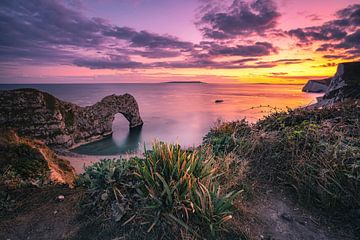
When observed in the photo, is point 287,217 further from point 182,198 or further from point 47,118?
point 47,118

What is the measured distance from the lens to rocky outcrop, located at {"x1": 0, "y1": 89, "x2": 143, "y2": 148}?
72.0 feet

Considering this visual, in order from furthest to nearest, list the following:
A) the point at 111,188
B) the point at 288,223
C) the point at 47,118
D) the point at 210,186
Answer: the point at 47,118 → the point at 111,188 → the point at 288,223 → the point at 210,186

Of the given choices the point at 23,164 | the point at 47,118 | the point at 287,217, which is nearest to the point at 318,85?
the point at 47,118

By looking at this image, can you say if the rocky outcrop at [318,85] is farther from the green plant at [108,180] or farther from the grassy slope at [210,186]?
the green plant at [108,180]

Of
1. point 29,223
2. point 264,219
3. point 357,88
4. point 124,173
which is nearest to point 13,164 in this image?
point 29,223

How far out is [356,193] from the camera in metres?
3.76

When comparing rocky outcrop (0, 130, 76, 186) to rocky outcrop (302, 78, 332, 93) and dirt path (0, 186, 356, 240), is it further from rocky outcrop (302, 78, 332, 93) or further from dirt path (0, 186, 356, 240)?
rocky outcrop (302, 78, 332, 93)

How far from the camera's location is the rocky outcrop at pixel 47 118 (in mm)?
21953

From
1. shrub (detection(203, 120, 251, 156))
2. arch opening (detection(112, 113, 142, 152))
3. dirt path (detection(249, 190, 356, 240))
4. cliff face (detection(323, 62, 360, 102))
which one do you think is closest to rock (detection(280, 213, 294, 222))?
dirt path (detection(249, 190, 356, 240))

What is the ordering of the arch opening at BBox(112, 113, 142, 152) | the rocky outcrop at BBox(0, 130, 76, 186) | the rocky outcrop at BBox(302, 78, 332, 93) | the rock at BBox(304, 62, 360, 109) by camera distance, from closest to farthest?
the rocky outcrop at BBox(0, 130, 76, 186)
the rock at BBox(304, 62, 360, 109)
the arch opening at BBox(112, 113, 142, 152)
the rocky outcrop at BBox(302, 78, 332, 93)

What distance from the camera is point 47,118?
2362cm

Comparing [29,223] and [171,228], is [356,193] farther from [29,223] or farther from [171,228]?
[29,223]

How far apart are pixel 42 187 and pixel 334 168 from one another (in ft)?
18.5

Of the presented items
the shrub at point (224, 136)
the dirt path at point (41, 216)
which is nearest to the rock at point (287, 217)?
the shrub at point (224, 136)
